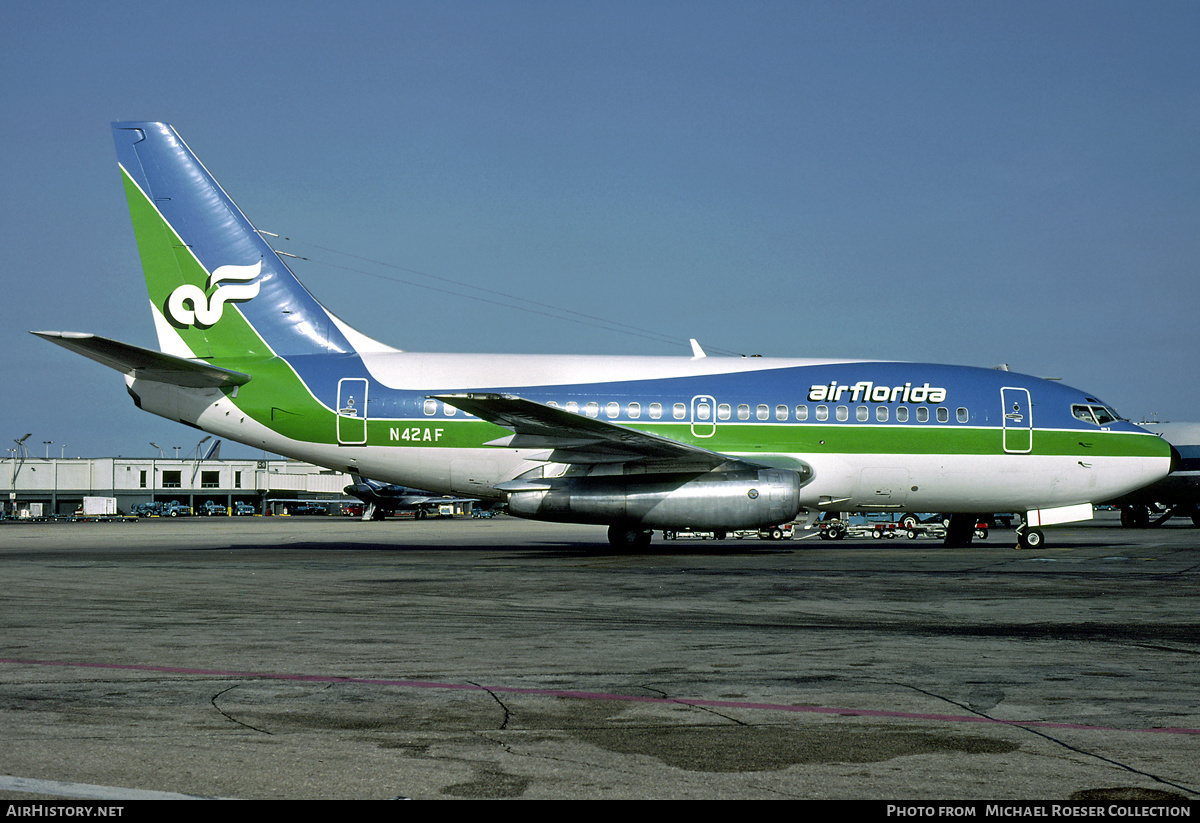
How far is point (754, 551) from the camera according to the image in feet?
84.9

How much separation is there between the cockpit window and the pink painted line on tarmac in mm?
21311

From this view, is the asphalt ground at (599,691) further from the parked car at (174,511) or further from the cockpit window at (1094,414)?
the parked car at (174,511)

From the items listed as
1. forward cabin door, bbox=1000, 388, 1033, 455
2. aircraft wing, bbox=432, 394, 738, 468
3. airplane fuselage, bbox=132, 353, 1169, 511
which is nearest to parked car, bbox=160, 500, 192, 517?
airplane fuselage, bbox=132, 353, 1169, 511

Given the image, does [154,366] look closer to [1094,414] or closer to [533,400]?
[533,400]

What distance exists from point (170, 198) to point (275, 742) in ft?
74.0

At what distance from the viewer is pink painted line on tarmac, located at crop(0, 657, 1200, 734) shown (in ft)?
20.2

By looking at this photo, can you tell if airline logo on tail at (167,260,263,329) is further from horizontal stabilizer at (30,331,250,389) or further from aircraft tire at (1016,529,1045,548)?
aircraft tire at (1016,529,1045,548)

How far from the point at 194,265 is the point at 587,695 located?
21467 mm

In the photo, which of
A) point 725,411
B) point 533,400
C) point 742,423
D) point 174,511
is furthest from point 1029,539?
point 174,511

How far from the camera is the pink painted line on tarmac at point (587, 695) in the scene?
6.16 m

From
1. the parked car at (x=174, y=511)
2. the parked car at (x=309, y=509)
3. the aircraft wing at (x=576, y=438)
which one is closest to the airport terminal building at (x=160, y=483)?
the parked car at (x=309, y=509)

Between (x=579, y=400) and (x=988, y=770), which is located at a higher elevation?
(x=579, y=400)

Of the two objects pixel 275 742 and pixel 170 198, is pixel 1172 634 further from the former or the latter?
pixel 170 198

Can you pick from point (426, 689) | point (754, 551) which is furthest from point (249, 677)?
point (754, 551)
